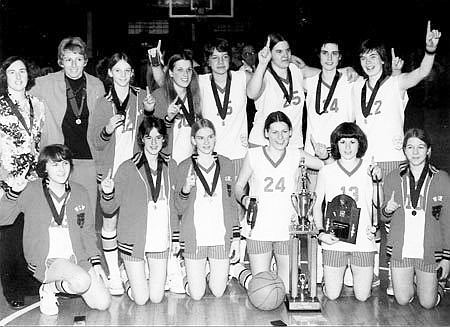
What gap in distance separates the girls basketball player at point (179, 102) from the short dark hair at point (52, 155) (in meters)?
0.87

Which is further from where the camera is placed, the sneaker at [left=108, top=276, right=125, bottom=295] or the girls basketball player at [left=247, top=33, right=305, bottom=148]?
the girls basketball player at [left=247, top=33, right=305, bottom=148]

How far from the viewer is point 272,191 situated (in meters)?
4.79

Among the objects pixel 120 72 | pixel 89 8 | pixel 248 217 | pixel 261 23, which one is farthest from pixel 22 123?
pixel 261 23

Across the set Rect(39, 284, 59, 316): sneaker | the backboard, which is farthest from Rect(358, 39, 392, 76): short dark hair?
the backboard

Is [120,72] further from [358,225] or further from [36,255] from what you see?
[358,225]

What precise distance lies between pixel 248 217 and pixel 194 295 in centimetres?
68

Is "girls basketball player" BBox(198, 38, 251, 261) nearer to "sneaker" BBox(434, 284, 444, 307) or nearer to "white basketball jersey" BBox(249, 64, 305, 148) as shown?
"white basketball jersey" BBox(249, 64, 305, 148)

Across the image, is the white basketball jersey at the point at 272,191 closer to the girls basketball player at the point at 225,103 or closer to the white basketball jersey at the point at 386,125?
the girls basketball player at the point at 225,103

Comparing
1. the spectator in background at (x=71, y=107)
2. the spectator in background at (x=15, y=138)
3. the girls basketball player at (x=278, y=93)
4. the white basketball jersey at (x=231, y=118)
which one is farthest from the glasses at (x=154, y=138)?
the girls basketball player at (x=278, y=93)

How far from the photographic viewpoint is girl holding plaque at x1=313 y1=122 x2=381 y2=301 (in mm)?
4715

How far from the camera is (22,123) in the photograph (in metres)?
4.56

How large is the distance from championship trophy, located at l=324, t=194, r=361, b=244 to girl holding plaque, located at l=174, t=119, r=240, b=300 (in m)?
0.72

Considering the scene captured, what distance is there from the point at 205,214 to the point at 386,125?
1504 mm

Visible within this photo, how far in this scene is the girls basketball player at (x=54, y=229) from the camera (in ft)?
14.4
